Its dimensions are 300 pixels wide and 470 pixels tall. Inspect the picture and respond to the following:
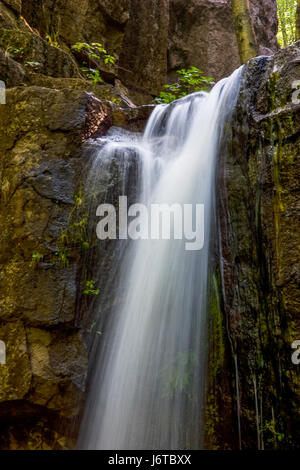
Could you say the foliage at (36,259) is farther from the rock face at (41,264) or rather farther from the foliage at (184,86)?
the foliage at (184,86)

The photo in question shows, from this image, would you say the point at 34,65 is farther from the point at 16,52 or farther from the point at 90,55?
the point at 90,55

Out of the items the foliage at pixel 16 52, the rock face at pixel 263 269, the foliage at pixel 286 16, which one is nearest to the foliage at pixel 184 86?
the foliage at pixel 16 52

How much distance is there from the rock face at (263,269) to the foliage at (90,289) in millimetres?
1160

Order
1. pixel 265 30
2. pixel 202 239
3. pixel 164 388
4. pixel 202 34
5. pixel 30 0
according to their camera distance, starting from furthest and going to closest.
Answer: pixel 265 30
pixel 202 34
pixel 30 0
pixel 202 239
pixel 164 388

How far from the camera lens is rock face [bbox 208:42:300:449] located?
8.98ft

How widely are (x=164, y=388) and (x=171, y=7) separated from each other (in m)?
9.90

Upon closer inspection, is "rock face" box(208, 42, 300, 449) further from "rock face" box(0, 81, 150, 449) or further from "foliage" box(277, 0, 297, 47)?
"foliage" box(277, 0, 297, 47)

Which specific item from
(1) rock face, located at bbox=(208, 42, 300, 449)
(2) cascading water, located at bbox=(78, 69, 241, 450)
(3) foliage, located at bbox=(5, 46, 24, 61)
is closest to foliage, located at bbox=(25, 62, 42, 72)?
(3) foliage, located at bbox=(5, 46, 24, 61)

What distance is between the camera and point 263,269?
2982mm

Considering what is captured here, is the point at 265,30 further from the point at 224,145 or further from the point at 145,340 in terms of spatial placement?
the point at 145,340

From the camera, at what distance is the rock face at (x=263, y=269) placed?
108 inches

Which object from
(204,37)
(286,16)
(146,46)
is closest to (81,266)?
(146,46)

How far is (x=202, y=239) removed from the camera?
11.3 ft

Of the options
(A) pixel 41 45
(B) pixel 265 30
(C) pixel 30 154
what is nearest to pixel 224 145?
(C) pixel 30 154
